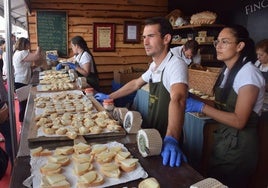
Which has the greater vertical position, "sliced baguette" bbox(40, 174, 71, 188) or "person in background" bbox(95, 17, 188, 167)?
"person in background" bbox(95, 17, 188, 167)

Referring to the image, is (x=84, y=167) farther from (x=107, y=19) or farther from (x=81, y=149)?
(x=107, y=19)

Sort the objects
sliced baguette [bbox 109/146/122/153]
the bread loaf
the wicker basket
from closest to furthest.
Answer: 1. sliced baguette [bbox 109/146/122/153]
2. the wicker basket
3. the bread loaf

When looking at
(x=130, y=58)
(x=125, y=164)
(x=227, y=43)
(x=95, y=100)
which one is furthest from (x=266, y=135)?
(x=130, y=58)

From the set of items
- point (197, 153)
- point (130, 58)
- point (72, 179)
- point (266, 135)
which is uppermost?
point (130, 58)

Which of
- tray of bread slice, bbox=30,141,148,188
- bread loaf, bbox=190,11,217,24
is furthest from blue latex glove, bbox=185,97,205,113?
bread loaf, bbox=190,11,217,24

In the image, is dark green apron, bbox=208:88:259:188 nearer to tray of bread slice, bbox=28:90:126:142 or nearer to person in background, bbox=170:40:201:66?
tray of bread slice, bbox=28:90:126:142

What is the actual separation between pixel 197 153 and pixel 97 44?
4.70 m

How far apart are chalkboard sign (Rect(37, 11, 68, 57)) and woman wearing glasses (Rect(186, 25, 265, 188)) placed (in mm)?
5321

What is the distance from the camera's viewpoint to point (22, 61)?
4742 mm

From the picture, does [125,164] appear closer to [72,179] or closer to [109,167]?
[109,167]

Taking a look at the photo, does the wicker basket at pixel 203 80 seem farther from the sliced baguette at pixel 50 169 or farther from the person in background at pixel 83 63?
the sliced baguette at pixel 50 169

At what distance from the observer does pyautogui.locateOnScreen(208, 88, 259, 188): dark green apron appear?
6.27 feet

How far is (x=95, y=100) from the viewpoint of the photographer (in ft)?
8.36

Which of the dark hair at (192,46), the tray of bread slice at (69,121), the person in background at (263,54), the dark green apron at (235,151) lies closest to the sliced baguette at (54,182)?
the tray of bread slice at (69,121)
